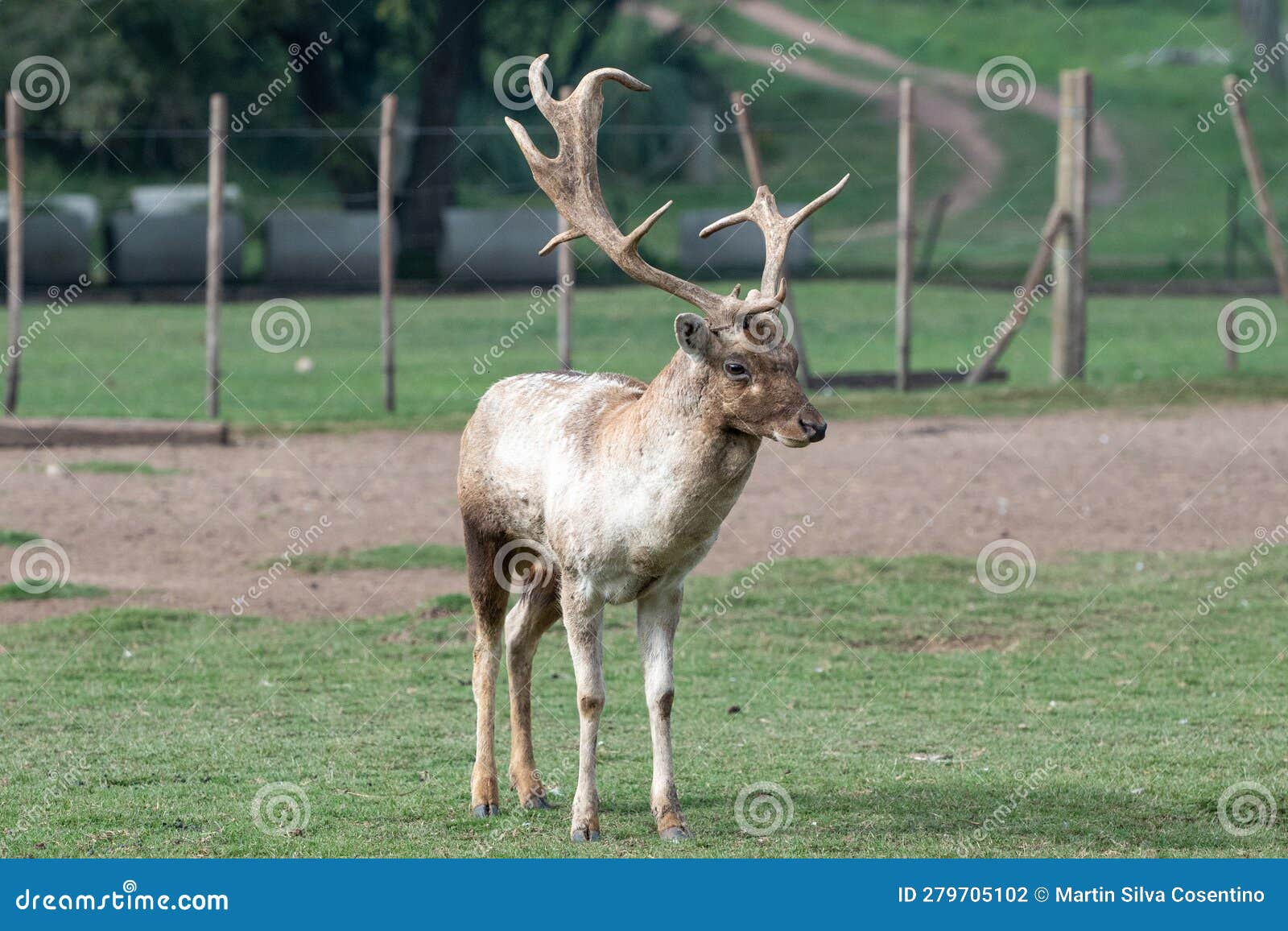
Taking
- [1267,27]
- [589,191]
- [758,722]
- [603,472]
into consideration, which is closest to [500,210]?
[758,722]

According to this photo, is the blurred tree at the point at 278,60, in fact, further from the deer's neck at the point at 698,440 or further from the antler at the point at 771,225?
the deer's neck at the point at 698,440

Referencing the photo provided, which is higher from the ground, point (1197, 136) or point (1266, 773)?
point (1197, 136)

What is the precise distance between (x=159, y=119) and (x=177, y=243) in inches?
274

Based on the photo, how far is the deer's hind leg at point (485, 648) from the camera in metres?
7.69

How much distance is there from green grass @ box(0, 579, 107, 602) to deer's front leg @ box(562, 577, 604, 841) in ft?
18.1

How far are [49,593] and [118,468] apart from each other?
135 inches

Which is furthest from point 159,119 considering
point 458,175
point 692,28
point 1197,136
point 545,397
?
point 545,397

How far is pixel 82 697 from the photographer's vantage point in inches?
378

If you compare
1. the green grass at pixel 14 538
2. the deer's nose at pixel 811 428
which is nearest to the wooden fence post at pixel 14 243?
the green grass at pixel 14 538

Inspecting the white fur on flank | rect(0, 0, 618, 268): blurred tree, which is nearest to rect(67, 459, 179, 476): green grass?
the white fur on flank

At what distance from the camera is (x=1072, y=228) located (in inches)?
709

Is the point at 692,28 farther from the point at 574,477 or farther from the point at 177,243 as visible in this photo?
the point at 574,477

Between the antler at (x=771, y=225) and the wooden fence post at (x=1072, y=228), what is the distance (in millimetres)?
10888

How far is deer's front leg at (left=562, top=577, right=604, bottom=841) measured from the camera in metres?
7.20
